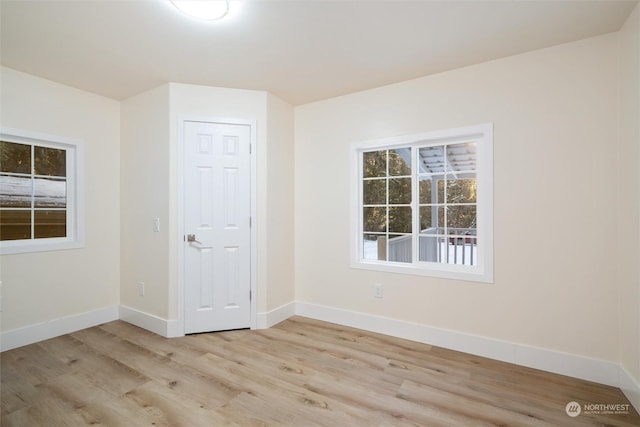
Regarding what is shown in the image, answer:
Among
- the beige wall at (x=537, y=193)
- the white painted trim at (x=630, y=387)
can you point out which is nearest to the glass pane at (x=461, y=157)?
the beige wall at (x=537, y=193)

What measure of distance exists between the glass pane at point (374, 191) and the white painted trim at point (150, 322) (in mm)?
2384

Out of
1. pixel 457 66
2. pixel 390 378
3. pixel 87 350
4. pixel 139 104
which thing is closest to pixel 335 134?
pixel 457 66

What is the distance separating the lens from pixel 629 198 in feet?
6.32

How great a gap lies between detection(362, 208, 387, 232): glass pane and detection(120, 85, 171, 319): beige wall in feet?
6.83

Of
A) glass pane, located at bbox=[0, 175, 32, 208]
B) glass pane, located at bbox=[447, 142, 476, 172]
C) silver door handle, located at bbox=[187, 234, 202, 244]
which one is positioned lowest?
silver door handle, located at bbox=[187, 234, 202, 244]

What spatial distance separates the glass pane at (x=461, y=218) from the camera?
2.68 meters

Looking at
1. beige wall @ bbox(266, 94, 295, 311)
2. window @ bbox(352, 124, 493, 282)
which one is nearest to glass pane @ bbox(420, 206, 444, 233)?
window @ bbox(352, 124, 493, 282)

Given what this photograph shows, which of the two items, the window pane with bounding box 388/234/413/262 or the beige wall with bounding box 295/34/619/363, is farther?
the window pane with bounding box 388/234/413/262

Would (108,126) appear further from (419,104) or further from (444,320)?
(444,320)

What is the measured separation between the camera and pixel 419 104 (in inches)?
111

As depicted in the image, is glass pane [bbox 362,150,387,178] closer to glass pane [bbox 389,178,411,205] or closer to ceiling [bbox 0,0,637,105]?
glass pane [bbox 389,178,411,205]

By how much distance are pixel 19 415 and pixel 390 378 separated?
2433mm

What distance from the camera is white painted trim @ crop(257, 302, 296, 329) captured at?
3117 millimetres

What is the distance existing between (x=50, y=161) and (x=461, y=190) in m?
4.11
